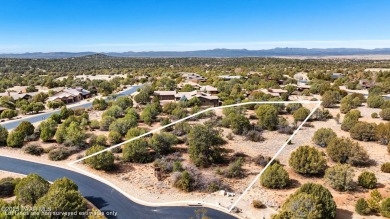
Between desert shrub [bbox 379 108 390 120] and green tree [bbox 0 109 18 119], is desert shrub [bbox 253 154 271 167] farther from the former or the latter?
green tree [bbox 0 109 18 119]

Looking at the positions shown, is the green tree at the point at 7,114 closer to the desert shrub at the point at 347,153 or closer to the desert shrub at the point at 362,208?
the desert shrub at the point at 347,153

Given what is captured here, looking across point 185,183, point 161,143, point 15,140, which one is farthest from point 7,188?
point 185,183

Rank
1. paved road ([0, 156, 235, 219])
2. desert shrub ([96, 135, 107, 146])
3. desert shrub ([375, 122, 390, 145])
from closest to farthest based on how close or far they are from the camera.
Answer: paved road ([0, 156, 235, 219]) < desert shrub ([375, 122, 390, 145]) < desert shrub ([96, 135, 107, 146])

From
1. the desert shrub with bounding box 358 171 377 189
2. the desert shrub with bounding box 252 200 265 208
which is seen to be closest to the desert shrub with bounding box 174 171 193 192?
the desert shrub with bounding box 252 200 265 208

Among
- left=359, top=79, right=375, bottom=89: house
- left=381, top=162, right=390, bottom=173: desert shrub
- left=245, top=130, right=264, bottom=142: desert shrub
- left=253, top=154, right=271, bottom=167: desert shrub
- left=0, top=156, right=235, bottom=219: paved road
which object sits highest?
left=359, top=79, right=375, bottom=89: house

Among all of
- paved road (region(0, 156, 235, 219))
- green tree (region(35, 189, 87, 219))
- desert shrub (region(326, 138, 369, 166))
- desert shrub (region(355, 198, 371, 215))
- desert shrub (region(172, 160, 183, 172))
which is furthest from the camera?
desert shrub (region(326, 138, 369, 166))

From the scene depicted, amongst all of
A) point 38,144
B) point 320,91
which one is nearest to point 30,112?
point 38,144

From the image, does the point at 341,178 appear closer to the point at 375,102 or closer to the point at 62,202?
the point at 62,202
